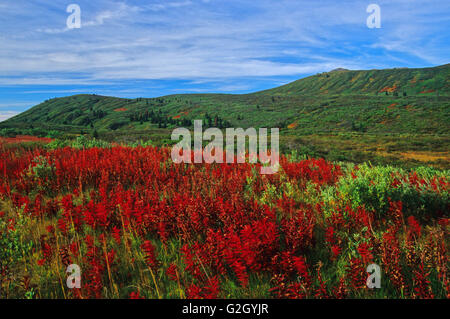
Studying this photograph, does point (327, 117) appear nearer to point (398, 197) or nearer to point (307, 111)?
point (307, 111)

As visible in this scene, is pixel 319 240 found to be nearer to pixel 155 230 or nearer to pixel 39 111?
pixel 155 230

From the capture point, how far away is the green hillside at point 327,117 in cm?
2629

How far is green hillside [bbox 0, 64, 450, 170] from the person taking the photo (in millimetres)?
26286

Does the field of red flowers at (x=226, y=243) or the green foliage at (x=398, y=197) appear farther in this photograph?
the green foliage at (x=398, y=197)

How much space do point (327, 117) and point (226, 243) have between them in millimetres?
61266

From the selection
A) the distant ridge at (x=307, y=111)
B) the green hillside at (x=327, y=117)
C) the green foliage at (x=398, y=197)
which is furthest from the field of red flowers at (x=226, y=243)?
the distant ridge at (x=307, y=111)

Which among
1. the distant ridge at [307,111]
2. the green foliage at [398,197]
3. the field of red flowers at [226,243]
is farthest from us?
the distant ridge at [307,111]

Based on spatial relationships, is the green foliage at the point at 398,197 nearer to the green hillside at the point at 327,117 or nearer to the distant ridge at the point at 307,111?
the green hillside at the point at 327,117

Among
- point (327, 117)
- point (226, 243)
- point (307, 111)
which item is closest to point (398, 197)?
point (226, 243)

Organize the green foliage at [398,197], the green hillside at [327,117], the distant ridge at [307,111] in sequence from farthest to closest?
the distant ridge at [307,111], the green hillside at [327,117], the green foliage at [398,197]

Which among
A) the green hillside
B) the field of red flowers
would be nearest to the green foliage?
the field of red flowers

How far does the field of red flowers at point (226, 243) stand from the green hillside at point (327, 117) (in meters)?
14.3
